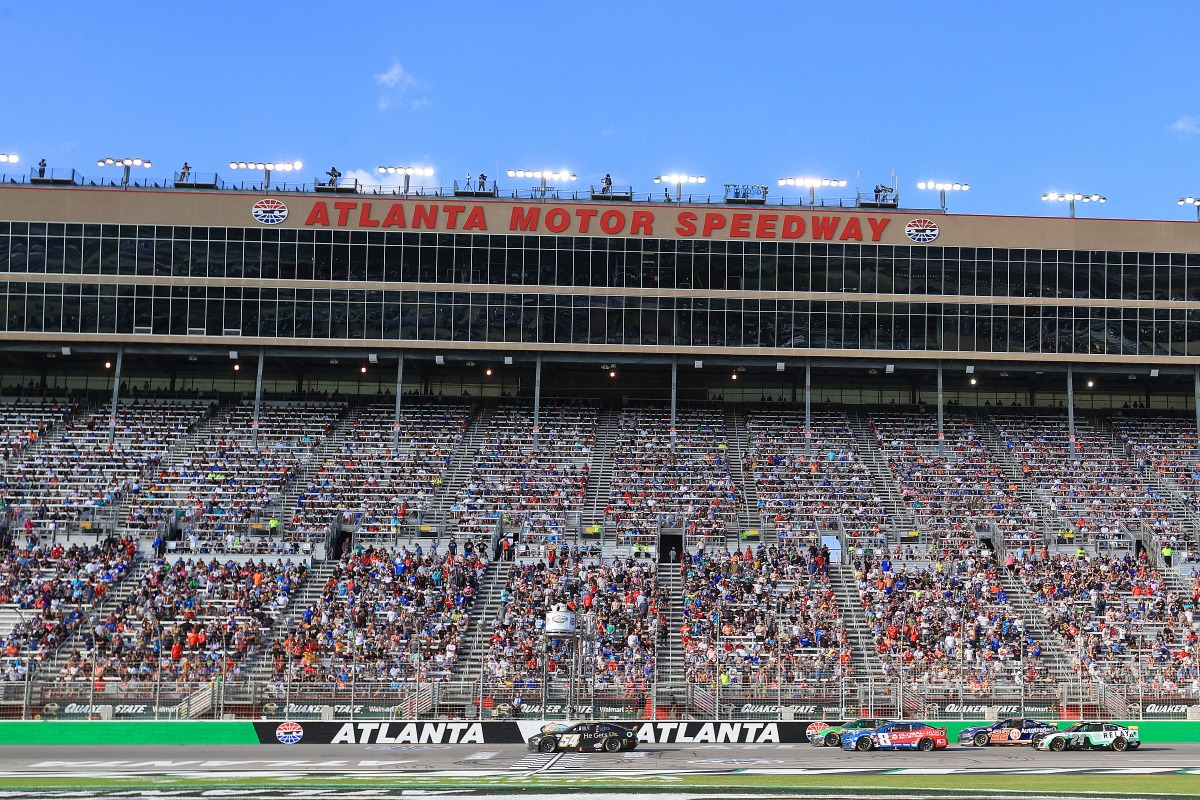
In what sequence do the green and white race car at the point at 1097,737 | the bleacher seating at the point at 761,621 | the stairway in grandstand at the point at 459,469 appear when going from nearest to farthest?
1. the green and white race car at the point at 1097,737
2. the bleacher seating at the point at 761,621
3. the stairway in grandstand at the point at 459,469

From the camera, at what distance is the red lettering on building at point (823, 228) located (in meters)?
58.5

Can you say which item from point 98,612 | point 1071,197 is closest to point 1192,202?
point 1071,197

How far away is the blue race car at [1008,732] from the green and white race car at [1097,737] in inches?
25.9

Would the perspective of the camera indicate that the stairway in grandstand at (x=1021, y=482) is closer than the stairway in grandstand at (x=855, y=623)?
No

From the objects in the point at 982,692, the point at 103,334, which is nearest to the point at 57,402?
the point at 103,334

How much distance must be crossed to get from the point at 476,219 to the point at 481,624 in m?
23.5

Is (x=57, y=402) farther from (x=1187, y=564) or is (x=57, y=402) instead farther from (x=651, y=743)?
(x=1187, y=564)

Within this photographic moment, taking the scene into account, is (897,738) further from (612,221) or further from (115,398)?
(115,398)

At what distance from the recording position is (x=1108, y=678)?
36969 mm

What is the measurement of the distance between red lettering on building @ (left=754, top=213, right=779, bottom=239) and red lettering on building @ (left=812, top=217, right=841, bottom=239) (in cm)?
196

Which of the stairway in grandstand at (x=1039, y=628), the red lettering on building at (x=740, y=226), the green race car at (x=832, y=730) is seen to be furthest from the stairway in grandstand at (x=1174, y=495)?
the red lettering on building at (x=740, y=226)

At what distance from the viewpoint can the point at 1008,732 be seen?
112ft

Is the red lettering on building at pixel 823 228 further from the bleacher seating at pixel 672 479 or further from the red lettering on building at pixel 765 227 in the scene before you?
the bleacher seating at pixel 672 479

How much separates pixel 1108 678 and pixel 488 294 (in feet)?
109
